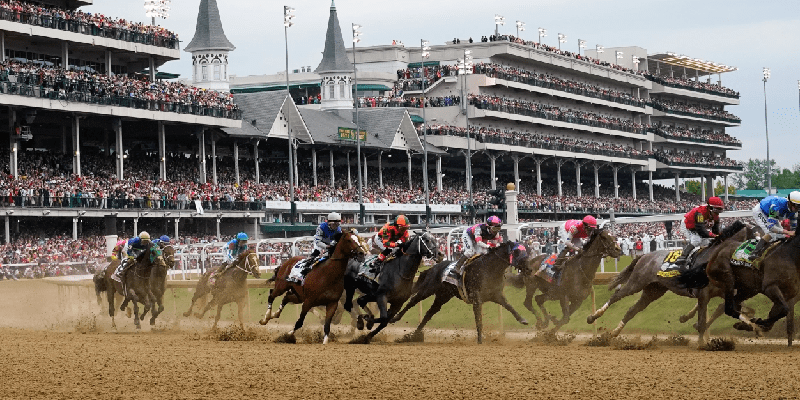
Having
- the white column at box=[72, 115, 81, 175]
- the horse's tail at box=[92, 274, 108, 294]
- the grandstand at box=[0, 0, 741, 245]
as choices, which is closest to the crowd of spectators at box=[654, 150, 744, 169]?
the grandstand at box=[0, 0, 741, 245]

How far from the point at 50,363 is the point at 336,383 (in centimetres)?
461

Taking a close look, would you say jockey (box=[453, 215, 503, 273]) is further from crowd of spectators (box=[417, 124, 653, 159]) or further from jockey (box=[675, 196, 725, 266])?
crowd of spectators (box=[417, 124, 653, 159])

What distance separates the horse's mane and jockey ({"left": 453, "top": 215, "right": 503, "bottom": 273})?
336 centimetres

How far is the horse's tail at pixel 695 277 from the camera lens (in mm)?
15758

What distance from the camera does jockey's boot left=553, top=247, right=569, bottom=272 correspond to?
61.8 feet

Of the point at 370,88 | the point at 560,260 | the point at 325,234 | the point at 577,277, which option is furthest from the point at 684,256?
the point at 370,88

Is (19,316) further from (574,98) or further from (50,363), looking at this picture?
(574,98)

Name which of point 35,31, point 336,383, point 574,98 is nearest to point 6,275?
point 35,31

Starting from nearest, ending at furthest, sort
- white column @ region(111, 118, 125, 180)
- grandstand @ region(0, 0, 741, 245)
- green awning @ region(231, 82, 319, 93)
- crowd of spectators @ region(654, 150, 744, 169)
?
grandstand @ region(0, 0, 741, 245) → white column @ region(111, 118, 125, 180) → green awning @ region(231, 82, 319, 93) → crowd of spectators @ region(654, 150, 744, 169)

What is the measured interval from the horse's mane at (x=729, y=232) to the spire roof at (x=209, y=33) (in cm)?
5703

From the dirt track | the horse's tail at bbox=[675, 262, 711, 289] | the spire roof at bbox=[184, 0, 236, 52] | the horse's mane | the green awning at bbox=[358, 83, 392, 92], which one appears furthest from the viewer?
the green awning at bbox=[358, 83, 392, 92]

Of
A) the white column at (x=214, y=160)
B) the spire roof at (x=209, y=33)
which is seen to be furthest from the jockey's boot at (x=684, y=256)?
the spire roof at (x=209, y=33)

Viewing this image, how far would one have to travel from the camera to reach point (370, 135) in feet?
218

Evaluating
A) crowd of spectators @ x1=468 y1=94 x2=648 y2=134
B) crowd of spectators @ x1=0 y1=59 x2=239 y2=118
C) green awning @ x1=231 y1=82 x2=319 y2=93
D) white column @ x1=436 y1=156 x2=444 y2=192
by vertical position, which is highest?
green awning @ x1=231 y1=82 x2=319 y2=93
